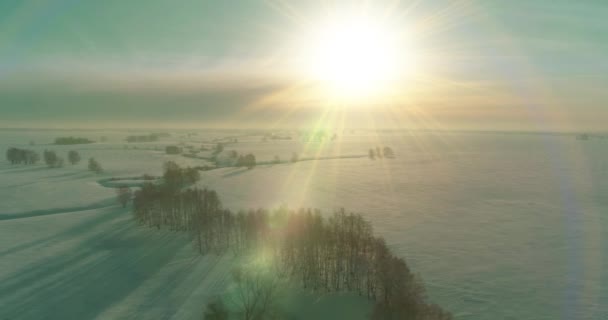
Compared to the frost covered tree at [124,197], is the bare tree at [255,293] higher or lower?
lower

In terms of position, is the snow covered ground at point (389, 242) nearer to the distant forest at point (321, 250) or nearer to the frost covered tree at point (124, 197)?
the frost covered tree at point (124, 197)

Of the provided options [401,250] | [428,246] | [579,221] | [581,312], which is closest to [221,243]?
[401,250]

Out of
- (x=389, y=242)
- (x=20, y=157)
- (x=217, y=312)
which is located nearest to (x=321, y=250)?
(x=217, y=312)

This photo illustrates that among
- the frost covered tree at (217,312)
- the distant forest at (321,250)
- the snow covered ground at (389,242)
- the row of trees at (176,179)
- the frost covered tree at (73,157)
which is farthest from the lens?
the frost covered tree at (73,157)

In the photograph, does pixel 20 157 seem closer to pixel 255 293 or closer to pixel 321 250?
pixel 255 293

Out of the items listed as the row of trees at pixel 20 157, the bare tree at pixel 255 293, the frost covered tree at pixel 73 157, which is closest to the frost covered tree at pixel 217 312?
the bare tree at pixel 255 293

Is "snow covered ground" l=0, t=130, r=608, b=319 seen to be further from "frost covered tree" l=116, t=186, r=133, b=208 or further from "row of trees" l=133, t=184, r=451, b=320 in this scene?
"row of trees" l=133, t=184, r=451, b=320

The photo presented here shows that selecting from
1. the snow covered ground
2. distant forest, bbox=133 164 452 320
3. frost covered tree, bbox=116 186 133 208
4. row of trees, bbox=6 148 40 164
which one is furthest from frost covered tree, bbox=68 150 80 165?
distant forest, bbox=133 164 452 320

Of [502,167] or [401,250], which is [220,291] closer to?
[401,250]

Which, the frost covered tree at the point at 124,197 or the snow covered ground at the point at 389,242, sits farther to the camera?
the frost covered tree at the point at 124,197
